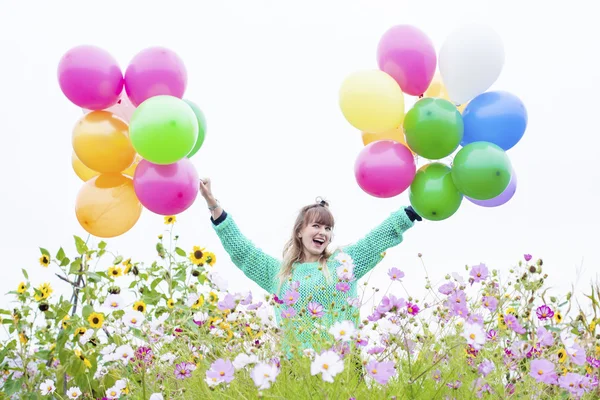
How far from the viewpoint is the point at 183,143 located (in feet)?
8.52

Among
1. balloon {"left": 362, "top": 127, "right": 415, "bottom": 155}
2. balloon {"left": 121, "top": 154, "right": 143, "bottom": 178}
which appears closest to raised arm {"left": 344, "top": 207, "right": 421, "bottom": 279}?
balloon {"left": 362, "top": 127, "right": 415, "bottom": 155}

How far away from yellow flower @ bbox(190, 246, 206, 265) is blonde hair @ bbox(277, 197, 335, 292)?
1.39 feet

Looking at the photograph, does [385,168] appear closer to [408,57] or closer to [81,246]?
[408,57]

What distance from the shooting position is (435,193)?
2.85 m

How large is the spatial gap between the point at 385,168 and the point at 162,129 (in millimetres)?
913

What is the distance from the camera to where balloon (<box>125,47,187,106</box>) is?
2.67m

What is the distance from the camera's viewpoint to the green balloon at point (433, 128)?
275 cm

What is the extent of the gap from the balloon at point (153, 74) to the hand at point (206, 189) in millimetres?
683

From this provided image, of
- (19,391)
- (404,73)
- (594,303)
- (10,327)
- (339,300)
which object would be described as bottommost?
(594,303)

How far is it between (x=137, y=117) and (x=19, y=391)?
5.04ft

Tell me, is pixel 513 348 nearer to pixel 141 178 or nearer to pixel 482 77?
pixel 482 77

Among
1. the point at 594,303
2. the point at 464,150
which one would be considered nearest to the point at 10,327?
the point at 464,150

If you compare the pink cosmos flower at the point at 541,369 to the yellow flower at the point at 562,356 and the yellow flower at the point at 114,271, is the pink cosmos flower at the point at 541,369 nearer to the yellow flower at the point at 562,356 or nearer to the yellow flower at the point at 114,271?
the yellow flower at the point at 562,356

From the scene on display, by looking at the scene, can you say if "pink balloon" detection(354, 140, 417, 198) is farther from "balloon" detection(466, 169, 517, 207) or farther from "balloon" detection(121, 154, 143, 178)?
"balloon" detection(121, 154, 143, 178)
